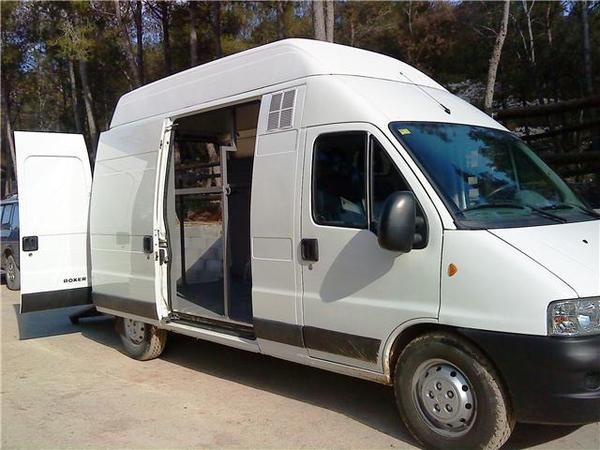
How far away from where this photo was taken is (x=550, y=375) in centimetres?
357

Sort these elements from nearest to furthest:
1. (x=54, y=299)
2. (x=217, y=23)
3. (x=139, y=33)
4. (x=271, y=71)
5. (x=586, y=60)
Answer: (x=271, y=71)
(x=54, y=299)
(x=586, y=60)
(x=217, y=23)
(x=139, y=33)

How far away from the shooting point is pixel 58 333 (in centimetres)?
863

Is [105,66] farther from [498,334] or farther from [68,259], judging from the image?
[498,334]

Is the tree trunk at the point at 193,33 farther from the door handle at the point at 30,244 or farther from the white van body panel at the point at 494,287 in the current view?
the white van body panel at the point at 494,287

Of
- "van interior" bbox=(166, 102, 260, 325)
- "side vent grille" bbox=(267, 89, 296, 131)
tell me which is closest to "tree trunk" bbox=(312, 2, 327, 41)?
"van interior" bbox=(166, 102, 260, 325)

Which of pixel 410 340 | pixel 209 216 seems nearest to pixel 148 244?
pixel 209 216

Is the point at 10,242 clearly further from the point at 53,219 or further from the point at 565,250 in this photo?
the point at 565,250

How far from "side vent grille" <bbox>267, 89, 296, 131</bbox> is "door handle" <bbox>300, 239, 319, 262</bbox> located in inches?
38.4

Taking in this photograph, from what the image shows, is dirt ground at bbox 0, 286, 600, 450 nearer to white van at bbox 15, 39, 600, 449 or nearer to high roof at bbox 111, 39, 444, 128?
white van at bbox 15, 39, 600, 449

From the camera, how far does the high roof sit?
195 inches

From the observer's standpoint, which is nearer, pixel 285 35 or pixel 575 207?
pixel 575 207

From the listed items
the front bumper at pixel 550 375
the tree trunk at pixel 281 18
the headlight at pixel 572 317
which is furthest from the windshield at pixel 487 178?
the tree trunk at pixel 281 18

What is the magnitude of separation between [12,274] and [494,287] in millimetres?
12196

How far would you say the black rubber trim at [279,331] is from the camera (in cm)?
486
